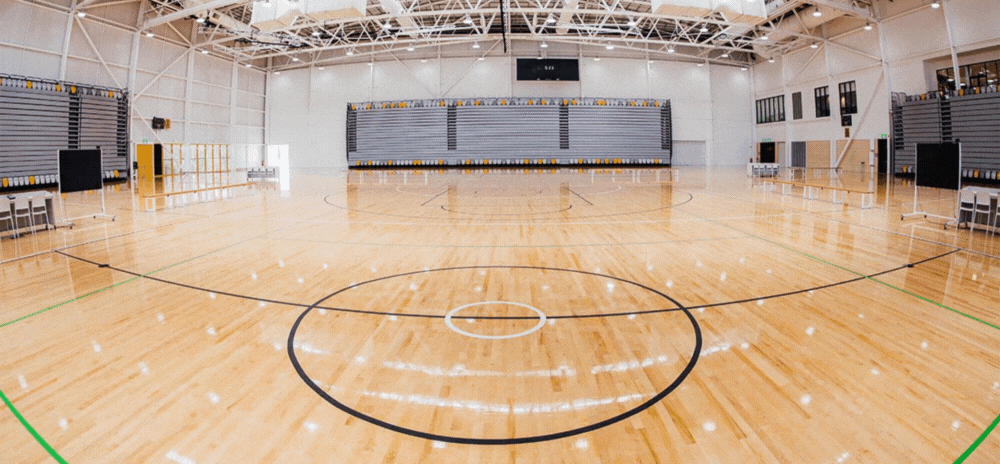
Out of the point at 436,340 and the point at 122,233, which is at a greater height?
the point at 122,233

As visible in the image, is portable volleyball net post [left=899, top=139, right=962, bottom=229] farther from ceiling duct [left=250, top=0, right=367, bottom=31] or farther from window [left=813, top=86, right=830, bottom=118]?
window [left=813, top=86, right=830, bottom=118]

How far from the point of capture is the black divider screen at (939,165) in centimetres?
1027

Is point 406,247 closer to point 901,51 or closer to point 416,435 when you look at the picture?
point 416,435

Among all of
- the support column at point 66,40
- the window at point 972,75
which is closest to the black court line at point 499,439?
the window at point 972,75

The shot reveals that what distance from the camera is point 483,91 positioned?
32.5 meters

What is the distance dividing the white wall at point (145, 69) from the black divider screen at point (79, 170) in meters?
13.0

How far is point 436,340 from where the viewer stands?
4191 millimetres

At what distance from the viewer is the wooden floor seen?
272 cm

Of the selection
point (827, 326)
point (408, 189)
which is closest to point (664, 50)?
point (408, 189)

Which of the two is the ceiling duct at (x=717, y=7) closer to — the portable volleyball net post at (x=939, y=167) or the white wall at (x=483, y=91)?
the portable volleyball net post at (x=939, y=167)

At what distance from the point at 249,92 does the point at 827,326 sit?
117 ft

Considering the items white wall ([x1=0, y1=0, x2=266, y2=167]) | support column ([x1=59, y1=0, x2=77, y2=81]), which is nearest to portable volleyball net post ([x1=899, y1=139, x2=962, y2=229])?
support column ([x1=59, y1=0, x2=77, y2=81])

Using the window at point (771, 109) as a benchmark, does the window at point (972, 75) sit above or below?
below

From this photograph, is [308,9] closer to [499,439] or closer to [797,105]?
[499,439]
